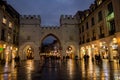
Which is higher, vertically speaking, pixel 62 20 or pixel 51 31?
pixel 62 20

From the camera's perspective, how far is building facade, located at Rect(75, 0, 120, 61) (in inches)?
1098

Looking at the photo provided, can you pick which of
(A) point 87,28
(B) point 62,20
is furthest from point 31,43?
(A) point 87,28

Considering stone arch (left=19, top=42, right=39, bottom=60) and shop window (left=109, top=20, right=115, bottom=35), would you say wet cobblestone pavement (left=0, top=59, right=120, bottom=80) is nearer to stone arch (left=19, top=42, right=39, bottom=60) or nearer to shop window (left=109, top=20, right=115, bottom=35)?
shop window (left=109, top=20, right=115, bottom=35)

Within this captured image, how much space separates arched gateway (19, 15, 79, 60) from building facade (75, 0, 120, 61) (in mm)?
7331

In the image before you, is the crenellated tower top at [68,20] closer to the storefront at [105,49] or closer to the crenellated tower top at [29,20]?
the crenellated tower top at [29,20]

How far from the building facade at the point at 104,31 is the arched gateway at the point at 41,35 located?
7.33m

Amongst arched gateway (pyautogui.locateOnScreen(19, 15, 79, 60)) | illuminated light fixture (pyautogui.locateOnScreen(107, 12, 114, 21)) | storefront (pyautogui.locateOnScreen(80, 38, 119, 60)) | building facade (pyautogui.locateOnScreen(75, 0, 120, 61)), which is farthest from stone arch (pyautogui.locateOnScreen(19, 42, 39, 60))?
illuminated light fixture (pyautogui.locateOnScreen(107, 12, 114, 21))

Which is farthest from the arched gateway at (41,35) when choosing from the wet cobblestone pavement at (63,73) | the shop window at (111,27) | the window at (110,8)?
the wet cobblestone pavement at (63,73)

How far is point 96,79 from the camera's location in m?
8.26

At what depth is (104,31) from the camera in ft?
108

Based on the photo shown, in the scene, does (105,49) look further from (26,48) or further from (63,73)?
(26,48)

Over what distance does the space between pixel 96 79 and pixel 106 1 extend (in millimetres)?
26209

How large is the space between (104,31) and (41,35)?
939 inches

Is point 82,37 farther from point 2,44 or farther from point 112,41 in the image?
point 2,44
